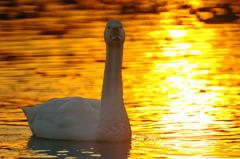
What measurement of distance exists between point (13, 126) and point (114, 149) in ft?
7.39

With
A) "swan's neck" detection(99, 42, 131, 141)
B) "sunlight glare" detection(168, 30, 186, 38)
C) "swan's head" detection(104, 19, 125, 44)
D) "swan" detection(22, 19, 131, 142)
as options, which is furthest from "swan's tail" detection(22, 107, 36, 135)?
"sunlight glare" detection(168, 30, 186, 38)

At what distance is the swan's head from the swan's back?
116 cm

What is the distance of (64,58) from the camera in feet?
71.4

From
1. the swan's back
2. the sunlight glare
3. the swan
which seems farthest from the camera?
the sunlight glare

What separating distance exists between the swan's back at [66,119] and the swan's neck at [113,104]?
7.5 inches

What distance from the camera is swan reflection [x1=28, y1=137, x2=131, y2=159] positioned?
13.3 meters

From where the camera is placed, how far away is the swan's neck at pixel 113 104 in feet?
46.4

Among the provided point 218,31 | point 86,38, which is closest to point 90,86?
point 86,38

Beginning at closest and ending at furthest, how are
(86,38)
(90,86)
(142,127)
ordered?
1. (142,127)
2. (90,86)
3. (86,38)

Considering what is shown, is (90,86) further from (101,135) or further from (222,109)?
(101,135)

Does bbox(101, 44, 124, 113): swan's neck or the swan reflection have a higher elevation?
bbox(101, 44, 124, 113): swan's neck

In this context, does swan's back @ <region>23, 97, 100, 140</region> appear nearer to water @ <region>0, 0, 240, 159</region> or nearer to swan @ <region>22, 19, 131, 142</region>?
swan @ <region>22, 19, 131, 142</region>

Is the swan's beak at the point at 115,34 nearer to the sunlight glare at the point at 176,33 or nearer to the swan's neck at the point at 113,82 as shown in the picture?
the swan's neck at the point at 113,82

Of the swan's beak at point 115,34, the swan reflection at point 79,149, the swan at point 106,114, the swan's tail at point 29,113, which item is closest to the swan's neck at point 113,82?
the swan at point 106,114
